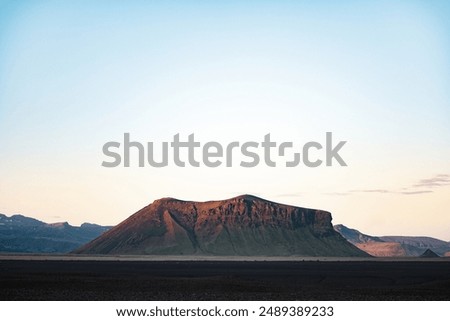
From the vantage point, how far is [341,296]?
62.4 meters

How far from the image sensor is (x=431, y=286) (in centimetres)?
7750

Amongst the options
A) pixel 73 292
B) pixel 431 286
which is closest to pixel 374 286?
pixel 431 286

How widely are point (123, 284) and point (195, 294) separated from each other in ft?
51.2
